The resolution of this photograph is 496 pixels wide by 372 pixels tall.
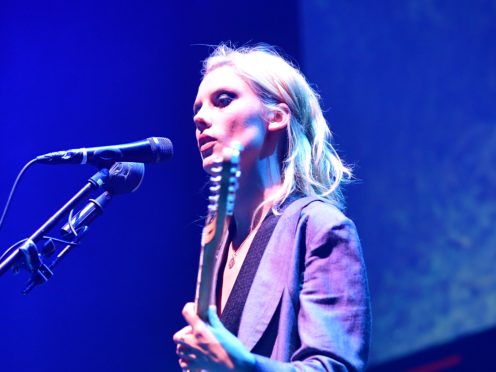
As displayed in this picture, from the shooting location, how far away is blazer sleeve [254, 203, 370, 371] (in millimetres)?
1604

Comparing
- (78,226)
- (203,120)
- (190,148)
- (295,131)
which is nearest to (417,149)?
(190,148)

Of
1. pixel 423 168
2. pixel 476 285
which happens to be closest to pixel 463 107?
pixel 423 168

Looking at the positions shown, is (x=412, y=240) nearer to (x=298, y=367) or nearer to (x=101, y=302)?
(x=101, y=302)

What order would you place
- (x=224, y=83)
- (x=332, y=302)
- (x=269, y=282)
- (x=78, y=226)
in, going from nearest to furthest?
(x=332, y=302), (x=269, y=282), (x=78, y=226), (x=224, y=83)

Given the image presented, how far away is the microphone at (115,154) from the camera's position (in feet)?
6.29

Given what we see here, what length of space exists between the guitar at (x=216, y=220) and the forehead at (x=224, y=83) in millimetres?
600

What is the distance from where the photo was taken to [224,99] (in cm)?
205

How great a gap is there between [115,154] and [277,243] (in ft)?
1.74

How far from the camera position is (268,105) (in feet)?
6.88

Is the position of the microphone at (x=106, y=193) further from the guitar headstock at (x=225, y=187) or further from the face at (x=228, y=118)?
the guitar headstock at (x=225, y=187)

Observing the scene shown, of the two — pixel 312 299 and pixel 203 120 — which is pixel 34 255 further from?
pixel 312 299

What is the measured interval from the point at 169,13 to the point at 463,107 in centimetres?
148

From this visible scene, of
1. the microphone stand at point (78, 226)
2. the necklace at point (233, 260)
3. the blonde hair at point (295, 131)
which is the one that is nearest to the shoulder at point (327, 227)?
the blonde hair at point (295, 131)

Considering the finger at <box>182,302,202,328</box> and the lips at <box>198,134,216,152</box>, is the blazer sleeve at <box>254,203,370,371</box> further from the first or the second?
the lips at <box>198,134,216,152</box>
